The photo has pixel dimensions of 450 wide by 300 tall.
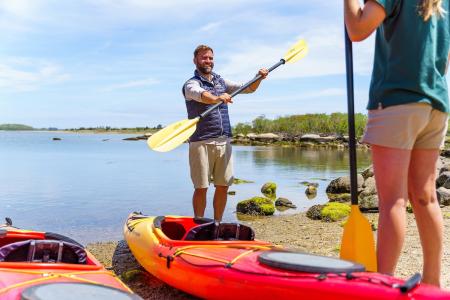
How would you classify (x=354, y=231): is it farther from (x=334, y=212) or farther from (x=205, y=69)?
(x=334, y=212)

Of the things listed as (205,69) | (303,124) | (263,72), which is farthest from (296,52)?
(303,124)

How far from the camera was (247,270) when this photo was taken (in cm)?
312

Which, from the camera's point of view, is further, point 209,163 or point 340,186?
point 340,186

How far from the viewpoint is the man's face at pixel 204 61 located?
5.58m

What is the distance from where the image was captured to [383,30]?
2.83 metres

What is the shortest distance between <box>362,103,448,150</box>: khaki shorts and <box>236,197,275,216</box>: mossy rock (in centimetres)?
768

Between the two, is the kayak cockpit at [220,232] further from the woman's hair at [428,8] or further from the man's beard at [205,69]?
the woman's hair at [428,8]

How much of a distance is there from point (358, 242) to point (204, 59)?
9.73 feet

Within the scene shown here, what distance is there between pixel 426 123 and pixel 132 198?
11299mm

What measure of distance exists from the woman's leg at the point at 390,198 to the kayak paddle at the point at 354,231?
0.41 meters

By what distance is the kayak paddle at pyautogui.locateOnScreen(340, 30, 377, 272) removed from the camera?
329cm

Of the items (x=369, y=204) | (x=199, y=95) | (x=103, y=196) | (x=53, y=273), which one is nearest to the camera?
(x=53, y=273)

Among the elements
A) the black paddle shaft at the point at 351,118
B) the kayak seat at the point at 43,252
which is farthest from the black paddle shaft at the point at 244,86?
the kayak seat at the point at 43,252

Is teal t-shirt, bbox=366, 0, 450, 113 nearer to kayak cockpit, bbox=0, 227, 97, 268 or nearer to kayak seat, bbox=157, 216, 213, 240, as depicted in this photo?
kayak cockpit, bbox=0, 227, 97, 268
